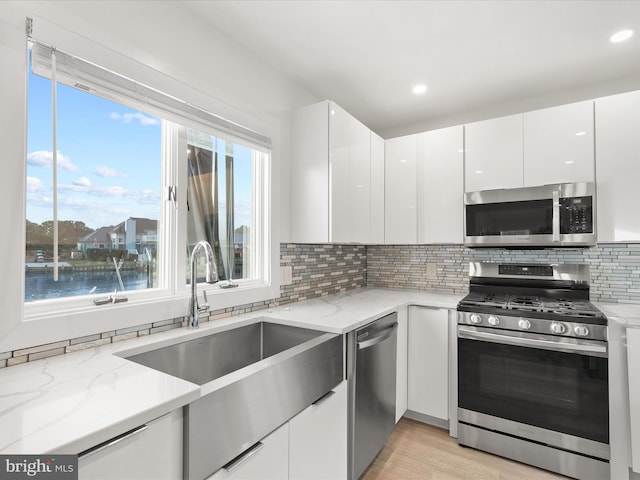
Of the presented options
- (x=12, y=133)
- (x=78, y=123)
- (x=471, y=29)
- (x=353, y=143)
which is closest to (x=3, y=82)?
(x=12, y=133)

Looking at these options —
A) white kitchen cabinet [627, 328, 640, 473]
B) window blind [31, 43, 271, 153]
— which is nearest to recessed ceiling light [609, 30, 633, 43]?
white kitchen cabinet [627, 328, 640, 473]

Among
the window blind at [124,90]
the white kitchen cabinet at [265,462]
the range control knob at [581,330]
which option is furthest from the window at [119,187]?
the range control knob at [581,330]

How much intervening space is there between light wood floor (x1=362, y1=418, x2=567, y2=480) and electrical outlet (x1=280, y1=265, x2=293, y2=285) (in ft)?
4.10

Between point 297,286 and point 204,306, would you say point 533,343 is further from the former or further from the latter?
point 204,306

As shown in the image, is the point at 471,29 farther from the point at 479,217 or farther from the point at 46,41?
the point at 46,41

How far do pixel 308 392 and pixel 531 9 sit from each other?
216cm

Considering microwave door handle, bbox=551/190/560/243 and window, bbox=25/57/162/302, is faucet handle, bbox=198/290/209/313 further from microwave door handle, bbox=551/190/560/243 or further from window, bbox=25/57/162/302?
microwave door handle, bbox=551/190/560/243

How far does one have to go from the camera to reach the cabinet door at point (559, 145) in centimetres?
225

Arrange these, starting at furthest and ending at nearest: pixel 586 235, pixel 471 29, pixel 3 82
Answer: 1. pixel 586 235
2. pixel 471 29
3. pixel 3 82

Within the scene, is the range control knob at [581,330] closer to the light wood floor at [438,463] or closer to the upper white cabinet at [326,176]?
the light wood floor at [438,463]

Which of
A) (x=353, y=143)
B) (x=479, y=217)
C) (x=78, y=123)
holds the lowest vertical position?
(x=479, y=217)

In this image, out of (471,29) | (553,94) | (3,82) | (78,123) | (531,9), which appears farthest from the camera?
(553,94)

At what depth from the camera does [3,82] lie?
3.77 ft

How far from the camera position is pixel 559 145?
2.32 metres
